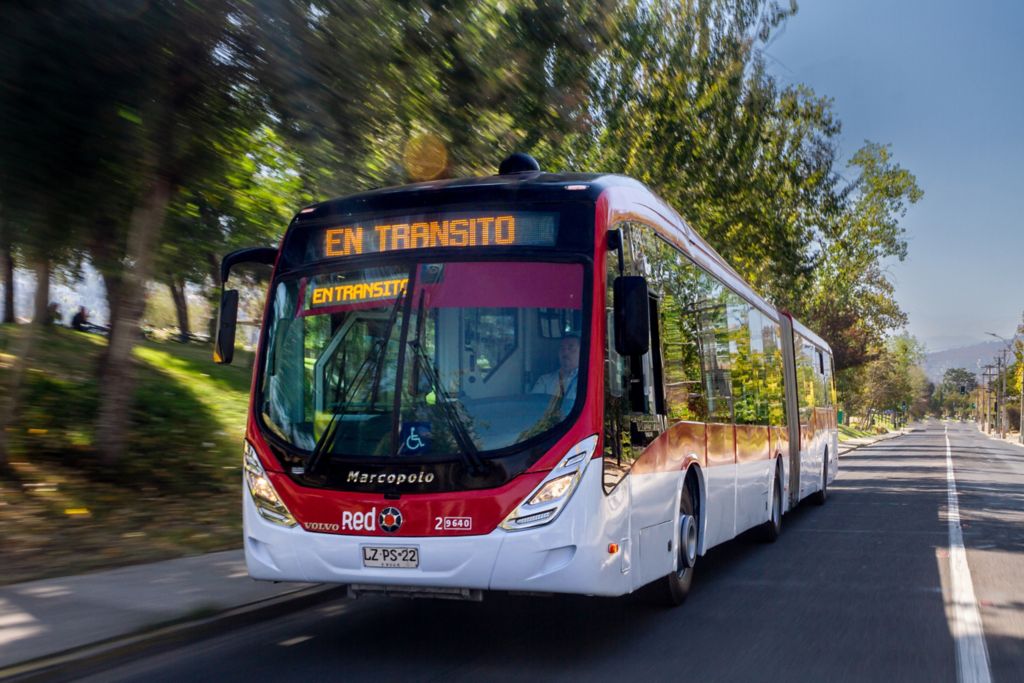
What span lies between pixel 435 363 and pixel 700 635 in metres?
2.62

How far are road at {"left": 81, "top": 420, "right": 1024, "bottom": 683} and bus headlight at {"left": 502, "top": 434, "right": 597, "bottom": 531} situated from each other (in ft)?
2.80

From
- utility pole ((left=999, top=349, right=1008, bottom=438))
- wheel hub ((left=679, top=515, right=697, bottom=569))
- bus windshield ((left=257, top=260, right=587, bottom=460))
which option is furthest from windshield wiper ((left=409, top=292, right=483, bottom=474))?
utility pole ((left=999, top=349, right=1008, bottom=438))

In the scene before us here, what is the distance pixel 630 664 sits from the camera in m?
6.31

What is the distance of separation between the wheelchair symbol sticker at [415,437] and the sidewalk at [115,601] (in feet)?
6.31

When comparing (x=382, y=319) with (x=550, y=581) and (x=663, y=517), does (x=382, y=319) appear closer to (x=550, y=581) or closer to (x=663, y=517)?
(x=550, y=581)

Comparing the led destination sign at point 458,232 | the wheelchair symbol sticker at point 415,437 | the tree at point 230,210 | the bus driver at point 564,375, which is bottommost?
the wheelchair symbol sticker at point 415,437

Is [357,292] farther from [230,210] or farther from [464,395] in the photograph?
[230,210]

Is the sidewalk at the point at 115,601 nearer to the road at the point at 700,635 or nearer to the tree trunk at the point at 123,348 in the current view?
the road at the point at 700,635

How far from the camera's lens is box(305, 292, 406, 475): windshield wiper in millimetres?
6613

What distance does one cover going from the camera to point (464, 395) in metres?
6.45

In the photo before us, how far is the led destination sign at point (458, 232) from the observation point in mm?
6828

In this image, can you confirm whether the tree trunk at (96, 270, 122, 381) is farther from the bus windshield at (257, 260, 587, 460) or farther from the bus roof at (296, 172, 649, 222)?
the bus windshield at (257, 260, 587, 460)

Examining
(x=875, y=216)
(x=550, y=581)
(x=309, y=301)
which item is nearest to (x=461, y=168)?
(x=309, y=301)

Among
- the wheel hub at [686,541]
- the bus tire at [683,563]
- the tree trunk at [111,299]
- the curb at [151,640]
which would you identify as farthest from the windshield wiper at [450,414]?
the tree trunk at [111,299]
